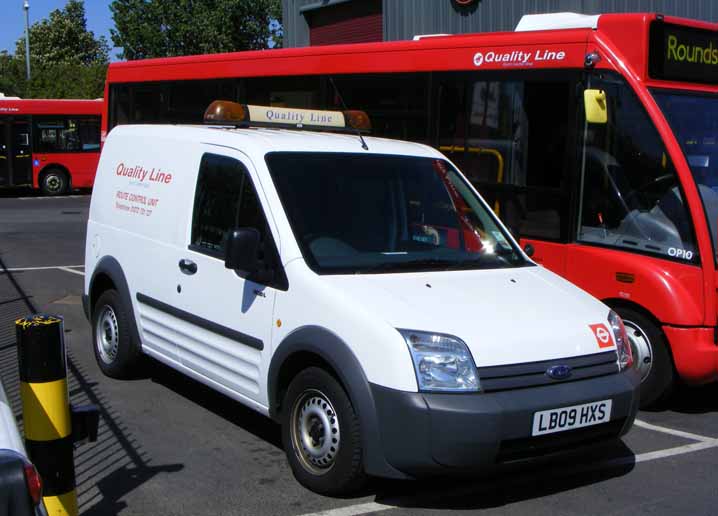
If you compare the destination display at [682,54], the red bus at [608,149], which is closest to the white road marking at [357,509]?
the red bus at [608,149]

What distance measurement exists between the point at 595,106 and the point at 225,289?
3.19 meters

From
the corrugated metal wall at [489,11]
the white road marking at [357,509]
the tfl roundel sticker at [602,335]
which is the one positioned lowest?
the white road marking at [357,509]

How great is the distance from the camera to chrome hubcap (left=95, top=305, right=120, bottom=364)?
709 cm

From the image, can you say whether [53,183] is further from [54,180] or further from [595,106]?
[595,106]

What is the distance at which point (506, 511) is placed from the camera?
15.8 ft

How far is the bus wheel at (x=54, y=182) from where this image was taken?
87.6ft

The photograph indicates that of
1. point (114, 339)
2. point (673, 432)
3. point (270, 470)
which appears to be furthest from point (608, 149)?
point (114, 339)

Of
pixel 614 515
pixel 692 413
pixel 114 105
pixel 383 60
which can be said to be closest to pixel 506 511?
pixel 614 515

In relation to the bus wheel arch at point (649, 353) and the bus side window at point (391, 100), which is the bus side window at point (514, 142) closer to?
the bus side window at point (391, 100)

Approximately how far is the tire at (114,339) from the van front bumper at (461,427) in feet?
9.87

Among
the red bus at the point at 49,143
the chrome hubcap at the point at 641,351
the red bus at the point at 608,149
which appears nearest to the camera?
the red bus at the point at 608,149

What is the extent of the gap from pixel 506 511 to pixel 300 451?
3.71ft

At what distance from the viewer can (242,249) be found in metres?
5.12

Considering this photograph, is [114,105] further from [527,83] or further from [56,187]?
[56,187]
